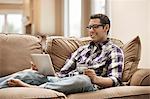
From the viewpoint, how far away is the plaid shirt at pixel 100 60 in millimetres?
2195

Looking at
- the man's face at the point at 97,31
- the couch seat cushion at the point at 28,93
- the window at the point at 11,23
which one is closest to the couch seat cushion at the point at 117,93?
the couch seat cushion at the point at 28,93

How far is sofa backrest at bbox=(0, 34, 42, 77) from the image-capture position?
2.64 m

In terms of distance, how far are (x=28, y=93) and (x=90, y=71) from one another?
458 millimetres

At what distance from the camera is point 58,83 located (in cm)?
193

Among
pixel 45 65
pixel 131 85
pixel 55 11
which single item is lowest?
pixel 131 85

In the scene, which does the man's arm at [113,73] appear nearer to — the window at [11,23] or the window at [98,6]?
the window at [98,6]

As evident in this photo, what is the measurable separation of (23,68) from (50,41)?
35cm

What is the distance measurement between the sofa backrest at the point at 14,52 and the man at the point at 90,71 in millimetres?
283

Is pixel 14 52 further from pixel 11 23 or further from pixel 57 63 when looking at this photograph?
pixel 11 23

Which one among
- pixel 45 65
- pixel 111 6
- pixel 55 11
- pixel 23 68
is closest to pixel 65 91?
pixel 45 65

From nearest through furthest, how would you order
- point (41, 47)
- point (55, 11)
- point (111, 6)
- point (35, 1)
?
point (41, 47)
point (111, 6)
point (55, 11)
point (35, 1)

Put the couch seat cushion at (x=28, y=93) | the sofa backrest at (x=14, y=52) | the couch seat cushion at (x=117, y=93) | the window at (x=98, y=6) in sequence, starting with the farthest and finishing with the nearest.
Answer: the window at (x=98, y=6) < the sofa backrest at (x=14, y=52) < the couch seat cushion at (x=117, y=93) < the couch seat cushion at (x=28, y=93)

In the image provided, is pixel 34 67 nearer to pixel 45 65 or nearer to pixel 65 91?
pixel 45 65

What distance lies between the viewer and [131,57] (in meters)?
2.41
